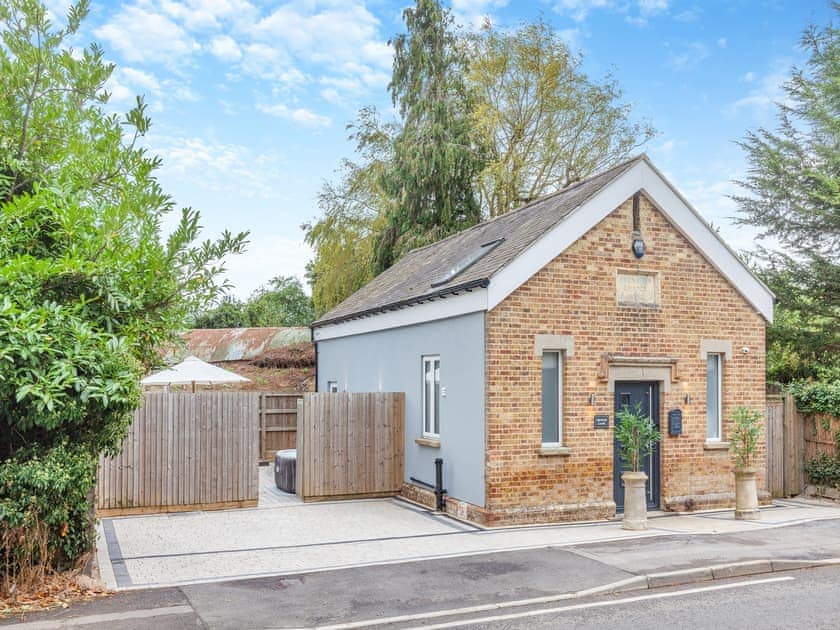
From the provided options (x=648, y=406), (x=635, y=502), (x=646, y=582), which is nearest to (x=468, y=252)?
(x=648, y=406)

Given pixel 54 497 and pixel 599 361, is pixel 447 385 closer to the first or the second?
pixel 599 361

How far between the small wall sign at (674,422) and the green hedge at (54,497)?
9564 millimetres

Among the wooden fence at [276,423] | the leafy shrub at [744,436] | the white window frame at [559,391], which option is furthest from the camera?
the wooden fence at [276,423]

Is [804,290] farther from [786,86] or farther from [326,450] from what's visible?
[326,450]

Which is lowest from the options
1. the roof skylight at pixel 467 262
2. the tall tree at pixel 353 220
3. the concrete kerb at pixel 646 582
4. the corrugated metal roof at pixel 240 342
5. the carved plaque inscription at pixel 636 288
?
the concrete kerb at pixel 646 582

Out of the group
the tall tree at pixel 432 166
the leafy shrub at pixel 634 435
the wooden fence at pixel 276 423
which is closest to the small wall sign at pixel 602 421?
the leafy shrub at pixel 634 435

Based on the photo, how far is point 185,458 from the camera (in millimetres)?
13617

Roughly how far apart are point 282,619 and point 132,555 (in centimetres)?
375

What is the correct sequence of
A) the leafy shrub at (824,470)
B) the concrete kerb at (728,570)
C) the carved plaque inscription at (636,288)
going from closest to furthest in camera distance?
the concrete kerb at (728,570), the carved plaque inscription at (636,288), the leafy shrub at (824,470)

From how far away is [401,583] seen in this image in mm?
8758

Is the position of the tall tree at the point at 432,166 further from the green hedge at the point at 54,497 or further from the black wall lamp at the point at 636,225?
the green hedge at the point at 54,497

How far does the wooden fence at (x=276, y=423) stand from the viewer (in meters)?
21.7

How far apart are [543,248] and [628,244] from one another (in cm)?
184

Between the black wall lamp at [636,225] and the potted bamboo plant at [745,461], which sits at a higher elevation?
the black wall lamp at [636,225]
